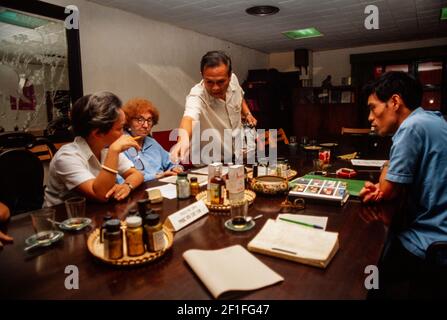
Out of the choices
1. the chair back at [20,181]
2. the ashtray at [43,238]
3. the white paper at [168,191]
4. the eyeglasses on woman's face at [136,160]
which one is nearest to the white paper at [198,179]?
the white paper at [168,191]

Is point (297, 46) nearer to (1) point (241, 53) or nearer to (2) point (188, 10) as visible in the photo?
(1) point (241, 53)

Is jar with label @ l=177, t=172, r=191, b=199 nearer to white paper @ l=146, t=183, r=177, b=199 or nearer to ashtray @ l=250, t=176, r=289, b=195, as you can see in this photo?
white paper @ l=146, t=183, r=177, b=199

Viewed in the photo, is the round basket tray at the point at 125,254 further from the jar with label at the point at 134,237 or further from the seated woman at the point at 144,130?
the seated woman at the point at 144,130

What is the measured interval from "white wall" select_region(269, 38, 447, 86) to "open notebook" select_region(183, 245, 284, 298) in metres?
7.43

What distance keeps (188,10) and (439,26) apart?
4.43 m

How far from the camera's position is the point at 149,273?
0.98 metres

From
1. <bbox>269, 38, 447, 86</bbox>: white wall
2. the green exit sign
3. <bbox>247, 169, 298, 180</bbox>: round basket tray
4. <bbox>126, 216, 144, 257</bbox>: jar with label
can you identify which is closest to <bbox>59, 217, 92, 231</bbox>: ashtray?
<bbox>126, 216, 144, 257</bbox>: jar with label

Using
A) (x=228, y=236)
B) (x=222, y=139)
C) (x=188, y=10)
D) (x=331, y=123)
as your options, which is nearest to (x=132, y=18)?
(x=188, y=10)

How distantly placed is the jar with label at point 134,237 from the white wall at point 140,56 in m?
3.21

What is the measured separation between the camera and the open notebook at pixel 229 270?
0.88 m

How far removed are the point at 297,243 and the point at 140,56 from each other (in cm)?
408

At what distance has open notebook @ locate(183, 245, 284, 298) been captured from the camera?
2.89ft

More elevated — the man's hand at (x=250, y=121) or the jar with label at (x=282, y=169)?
the man's hand at (x=250, y=121)

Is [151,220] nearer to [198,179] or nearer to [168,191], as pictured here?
[168,191]
